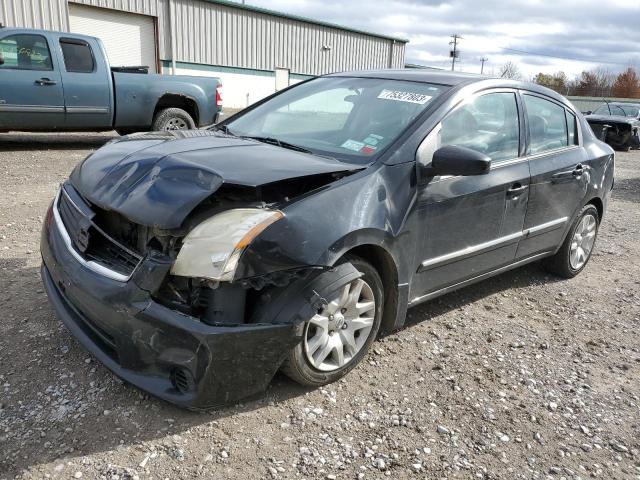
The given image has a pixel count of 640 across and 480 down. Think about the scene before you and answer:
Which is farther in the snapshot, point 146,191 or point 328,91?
point 328,91

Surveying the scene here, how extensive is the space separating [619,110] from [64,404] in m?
19.4

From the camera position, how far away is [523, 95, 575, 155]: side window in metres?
4.14

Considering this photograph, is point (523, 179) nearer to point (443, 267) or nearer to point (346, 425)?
point (443, 267)

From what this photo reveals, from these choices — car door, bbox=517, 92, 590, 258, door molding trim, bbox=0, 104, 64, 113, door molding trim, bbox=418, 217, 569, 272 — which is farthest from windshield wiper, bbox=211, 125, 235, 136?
door molding trim, bbox=0, 104, 64, 113

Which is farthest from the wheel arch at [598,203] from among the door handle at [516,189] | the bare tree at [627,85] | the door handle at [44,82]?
the bare tree at [627,85]

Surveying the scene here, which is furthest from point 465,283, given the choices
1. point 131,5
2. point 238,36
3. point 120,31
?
point 238,36

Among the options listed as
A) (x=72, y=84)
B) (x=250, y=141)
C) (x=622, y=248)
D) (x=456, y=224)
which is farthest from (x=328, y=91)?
(x=72, y=84)

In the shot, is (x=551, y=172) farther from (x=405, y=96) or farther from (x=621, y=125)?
(x=621, y=125)

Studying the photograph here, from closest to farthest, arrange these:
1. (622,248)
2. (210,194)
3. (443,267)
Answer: (210,194) → (443,267) → (622,248)

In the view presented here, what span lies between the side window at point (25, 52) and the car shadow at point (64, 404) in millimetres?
6797

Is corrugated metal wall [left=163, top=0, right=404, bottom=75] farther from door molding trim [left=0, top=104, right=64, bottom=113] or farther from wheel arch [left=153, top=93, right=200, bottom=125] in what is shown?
door molding trim [left=0, top=104, right=64, bottom=113]

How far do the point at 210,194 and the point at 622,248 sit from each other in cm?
536

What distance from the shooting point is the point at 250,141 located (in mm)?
3418

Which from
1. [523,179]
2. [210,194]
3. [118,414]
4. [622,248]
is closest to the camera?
[210,194]
